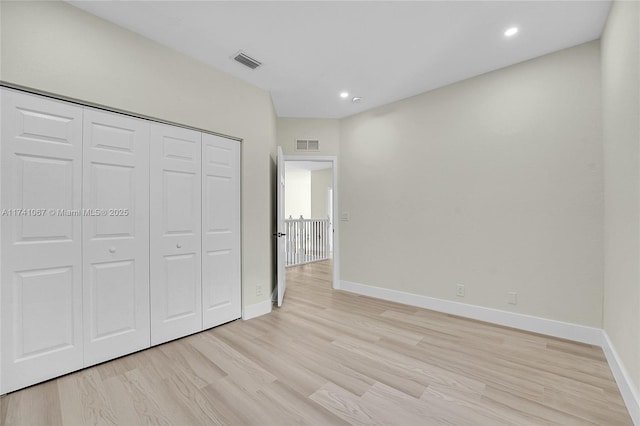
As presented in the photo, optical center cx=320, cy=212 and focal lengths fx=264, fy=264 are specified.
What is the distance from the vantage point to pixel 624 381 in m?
1.67

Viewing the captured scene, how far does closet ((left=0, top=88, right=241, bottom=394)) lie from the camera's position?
5.79 ft

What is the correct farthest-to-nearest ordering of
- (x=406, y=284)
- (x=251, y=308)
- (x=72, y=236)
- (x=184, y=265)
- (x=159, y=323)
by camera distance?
(x=406, y=284), (x=251, y=308), (x=184, y=265), (x=159, y=323), (x=72, y=236)

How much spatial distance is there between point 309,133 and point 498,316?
11.4 ft

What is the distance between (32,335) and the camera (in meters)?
1.80

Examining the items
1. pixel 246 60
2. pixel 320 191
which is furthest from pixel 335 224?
pixel 320 191

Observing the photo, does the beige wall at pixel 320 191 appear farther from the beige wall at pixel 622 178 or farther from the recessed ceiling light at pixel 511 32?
the beige wall at pixel 622 178

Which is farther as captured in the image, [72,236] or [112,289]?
[112,289]

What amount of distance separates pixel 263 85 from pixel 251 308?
264cm

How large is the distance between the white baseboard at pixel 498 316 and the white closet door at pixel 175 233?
245 cm

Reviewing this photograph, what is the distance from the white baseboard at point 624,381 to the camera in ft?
4.78

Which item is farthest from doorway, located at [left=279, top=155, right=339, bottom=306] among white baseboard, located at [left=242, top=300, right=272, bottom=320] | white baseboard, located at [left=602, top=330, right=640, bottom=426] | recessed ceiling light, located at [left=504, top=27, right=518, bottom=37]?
white baseboard, located at [left=602, top=330, right=640, bottom=426]

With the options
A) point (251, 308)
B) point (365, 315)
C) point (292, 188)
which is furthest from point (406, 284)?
point (292, 188)

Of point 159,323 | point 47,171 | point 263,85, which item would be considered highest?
point 263,85

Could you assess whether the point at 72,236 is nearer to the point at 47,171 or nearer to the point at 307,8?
the point at 47,171
